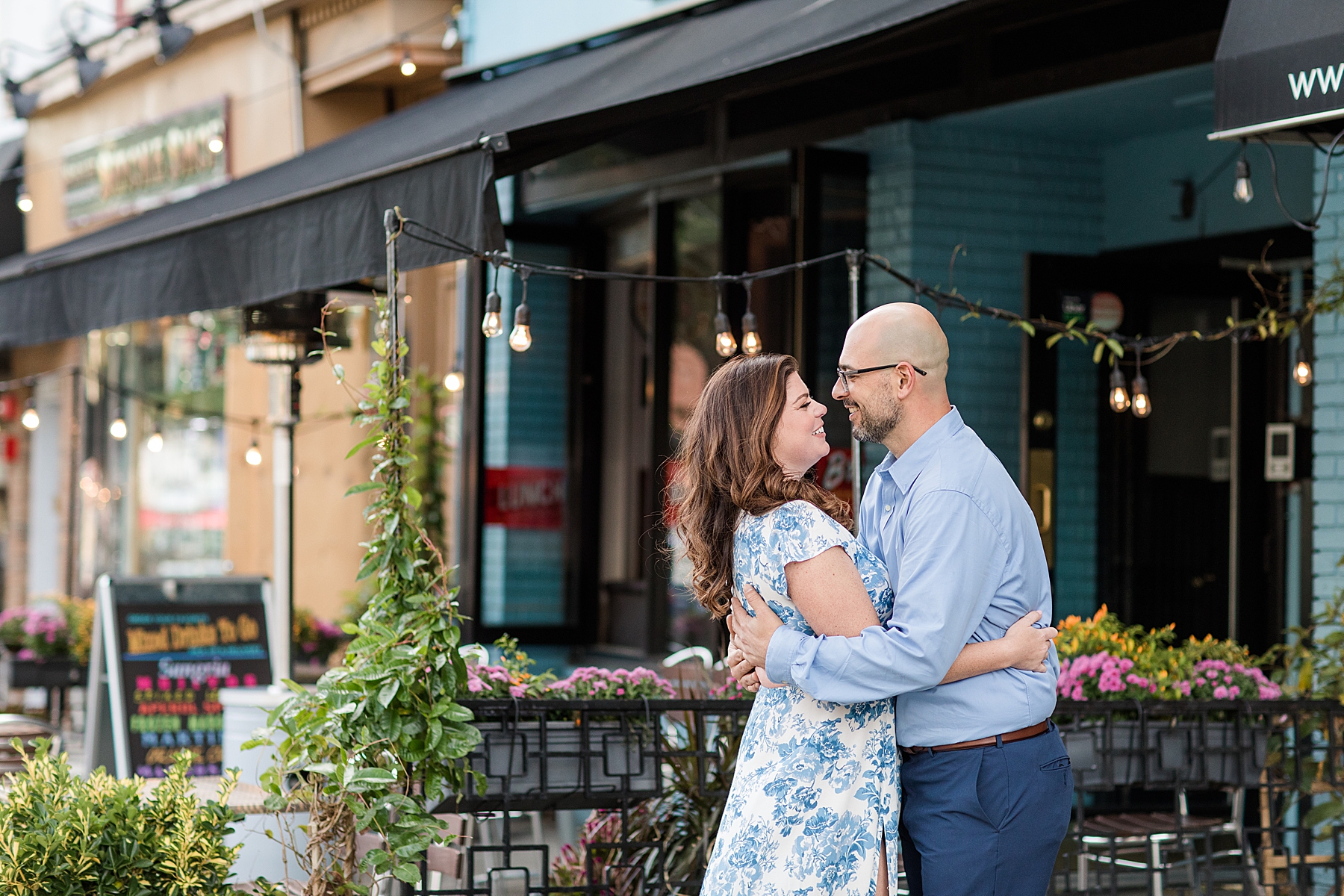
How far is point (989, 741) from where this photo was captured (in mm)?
2943

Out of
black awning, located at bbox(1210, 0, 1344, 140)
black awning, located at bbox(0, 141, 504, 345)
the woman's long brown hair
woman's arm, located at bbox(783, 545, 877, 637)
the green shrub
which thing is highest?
black awning, located at bbox(1210, 0, 1344, 140)

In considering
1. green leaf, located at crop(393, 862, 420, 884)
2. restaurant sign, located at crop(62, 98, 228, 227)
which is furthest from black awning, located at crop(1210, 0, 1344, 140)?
restaurant sign, located at crop(62, 98, 228, 227)

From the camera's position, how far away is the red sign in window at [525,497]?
9125 mm

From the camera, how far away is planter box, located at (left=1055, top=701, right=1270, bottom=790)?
4.69 m

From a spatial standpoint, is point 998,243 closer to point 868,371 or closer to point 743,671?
point 868,371

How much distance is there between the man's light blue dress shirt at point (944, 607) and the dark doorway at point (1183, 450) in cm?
438

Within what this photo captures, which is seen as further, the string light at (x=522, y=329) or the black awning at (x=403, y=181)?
the black awning at (x=403, y=181)

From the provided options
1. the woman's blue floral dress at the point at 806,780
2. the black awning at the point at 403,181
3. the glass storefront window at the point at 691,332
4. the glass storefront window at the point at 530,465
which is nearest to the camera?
the woman's blue floral dress at the point at 806,780

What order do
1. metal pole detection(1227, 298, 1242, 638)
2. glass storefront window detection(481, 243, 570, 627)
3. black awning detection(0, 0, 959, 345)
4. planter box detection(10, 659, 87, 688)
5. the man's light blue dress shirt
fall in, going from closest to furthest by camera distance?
the man's light blue dress shirt
black awning detection(0, 0, 959, 345)
metal pole detection(1227, 298, 1242, 638)
planter box detection(10, 659, 87, 688)
glass storefront window detection(481, 243, 570, 627)

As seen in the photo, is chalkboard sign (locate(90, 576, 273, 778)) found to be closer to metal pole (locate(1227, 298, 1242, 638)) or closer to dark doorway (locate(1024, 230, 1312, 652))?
dark doorway (locate(1024, 230, 1312, 652))

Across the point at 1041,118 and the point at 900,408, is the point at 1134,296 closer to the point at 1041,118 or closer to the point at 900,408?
the point at 1041,118

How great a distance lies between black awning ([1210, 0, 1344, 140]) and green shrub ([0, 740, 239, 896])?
10.8ft

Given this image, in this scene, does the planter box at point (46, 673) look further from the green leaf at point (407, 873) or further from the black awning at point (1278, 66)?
the black awning at point (1278, 66)

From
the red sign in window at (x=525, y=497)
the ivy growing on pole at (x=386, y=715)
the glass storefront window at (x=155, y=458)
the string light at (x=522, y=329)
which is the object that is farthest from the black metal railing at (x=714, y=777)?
the glass storefront window at (x=155, y=458)
